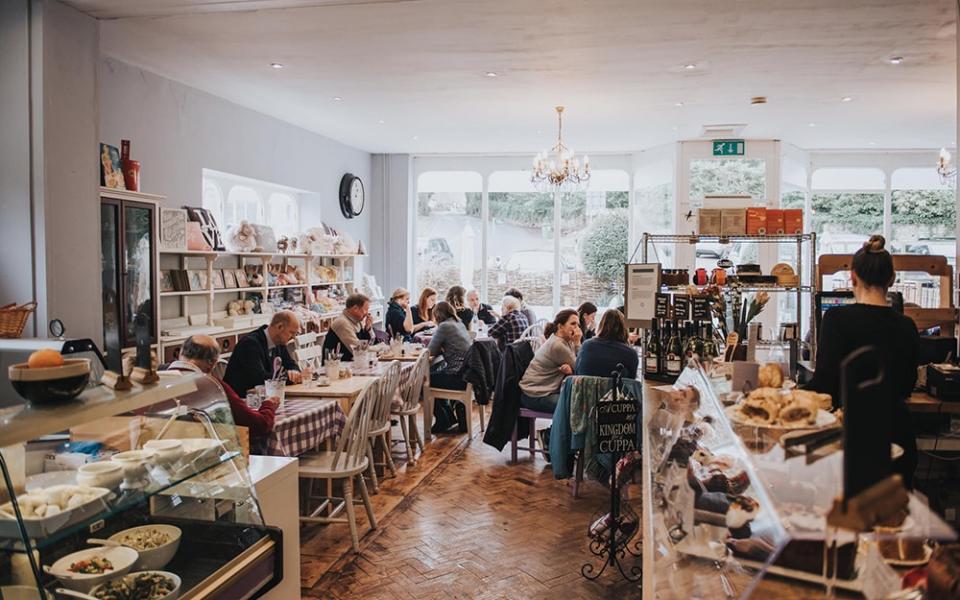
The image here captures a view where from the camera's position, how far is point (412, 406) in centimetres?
589

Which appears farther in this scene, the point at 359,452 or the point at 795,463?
the point at 359,452

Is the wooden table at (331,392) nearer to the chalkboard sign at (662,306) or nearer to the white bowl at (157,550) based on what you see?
the chalkboard sign at (662,306)

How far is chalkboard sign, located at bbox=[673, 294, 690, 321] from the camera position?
14.6ft

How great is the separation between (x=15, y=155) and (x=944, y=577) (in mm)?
4587

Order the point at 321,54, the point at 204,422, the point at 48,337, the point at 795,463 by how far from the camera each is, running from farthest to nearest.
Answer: the point at 321,54 < the point at 48,337 < the point at 204,422 < the point at 795,463

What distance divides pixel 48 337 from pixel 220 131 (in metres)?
3.70

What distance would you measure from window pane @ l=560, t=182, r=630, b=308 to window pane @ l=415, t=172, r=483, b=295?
1.41 metres

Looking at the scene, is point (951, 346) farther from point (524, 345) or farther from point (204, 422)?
point (204, 422)

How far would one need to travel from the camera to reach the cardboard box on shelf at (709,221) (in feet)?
16.0

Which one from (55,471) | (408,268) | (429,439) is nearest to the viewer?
(55,471)

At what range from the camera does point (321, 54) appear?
559 cm

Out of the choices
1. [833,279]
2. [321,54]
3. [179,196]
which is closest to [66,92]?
[321,54]

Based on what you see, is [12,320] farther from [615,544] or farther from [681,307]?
[681,307]

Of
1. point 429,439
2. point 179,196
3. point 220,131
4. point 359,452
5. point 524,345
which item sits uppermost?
point 220,131
